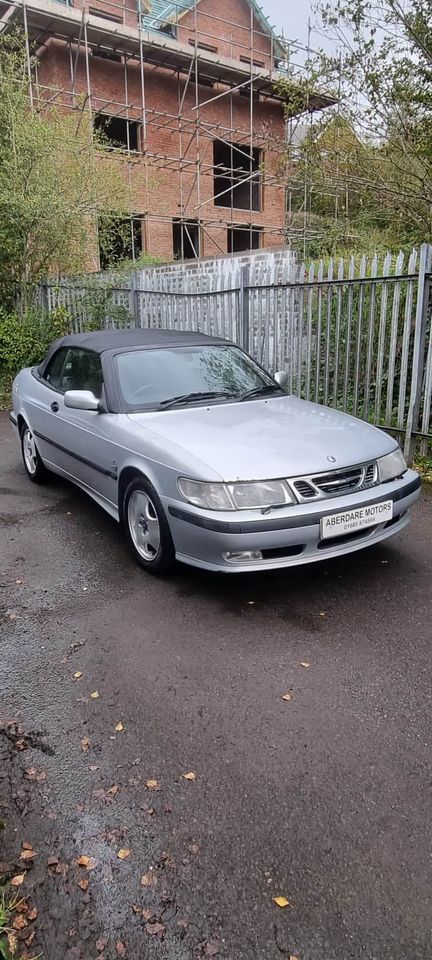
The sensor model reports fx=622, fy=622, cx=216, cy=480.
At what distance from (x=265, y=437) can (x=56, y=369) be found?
8.73ft

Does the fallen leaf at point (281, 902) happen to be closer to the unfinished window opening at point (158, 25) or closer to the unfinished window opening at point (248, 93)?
the unfinished window opening at point (158, 25)

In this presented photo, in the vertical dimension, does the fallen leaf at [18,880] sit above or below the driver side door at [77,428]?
below

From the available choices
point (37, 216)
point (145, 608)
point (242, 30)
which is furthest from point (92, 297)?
point (242, 30)

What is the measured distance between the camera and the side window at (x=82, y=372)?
4.86 metres

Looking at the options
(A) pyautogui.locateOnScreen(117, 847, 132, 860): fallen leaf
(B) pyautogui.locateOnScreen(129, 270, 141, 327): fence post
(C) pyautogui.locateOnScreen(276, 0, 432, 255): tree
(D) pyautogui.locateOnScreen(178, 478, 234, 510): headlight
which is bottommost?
(A) pyautogui.locateOnScreen(117, 847, 132, 860): fallen leaf

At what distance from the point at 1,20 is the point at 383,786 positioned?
1993 centimetres

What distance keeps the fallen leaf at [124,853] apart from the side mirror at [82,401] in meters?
3.10

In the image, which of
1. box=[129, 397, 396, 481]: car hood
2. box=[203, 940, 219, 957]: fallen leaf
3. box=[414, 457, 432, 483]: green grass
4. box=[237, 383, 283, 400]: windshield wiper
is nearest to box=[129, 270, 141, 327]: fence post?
box=[414, 457, 432, 483]: green grass

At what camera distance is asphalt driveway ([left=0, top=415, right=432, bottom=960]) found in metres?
1.82

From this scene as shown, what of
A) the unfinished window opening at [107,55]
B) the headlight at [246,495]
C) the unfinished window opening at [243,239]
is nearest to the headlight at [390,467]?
the headlight at [246,495]

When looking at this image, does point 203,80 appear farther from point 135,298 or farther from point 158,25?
point 135,298

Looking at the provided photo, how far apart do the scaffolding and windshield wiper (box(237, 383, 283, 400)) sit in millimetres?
12756

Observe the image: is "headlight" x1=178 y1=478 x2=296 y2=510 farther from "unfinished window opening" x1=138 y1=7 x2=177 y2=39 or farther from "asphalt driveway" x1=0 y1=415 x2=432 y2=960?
"unfinished window opening" x1=138 y1=7 x2=177 y2=39

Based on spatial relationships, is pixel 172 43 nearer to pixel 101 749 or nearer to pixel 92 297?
pixel 92 297
